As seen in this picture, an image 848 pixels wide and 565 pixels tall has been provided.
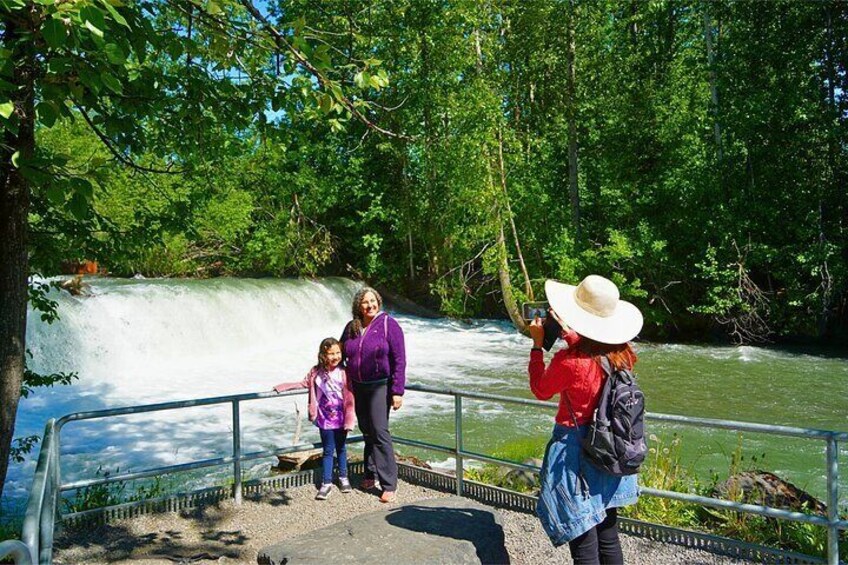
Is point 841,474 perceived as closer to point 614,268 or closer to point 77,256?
point 77,256

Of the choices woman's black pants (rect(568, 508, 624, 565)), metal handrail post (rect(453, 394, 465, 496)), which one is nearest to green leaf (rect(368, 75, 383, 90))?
woman's black pants (rect(568, 508, 624, 565))

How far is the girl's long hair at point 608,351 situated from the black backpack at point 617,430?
0.07m

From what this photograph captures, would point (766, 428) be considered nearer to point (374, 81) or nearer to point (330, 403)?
point (374, 81)

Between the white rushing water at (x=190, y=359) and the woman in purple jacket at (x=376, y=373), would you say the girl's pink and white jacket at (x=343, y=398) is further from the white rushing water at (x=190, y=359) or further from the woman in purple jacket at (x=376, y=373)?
the white rushing water at (x=190, y=359)

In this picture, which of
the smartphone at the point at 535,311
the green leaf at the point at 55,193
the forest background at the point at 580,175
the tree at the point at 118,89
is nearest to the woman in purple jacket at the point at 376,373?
the tree at the point at 118,89

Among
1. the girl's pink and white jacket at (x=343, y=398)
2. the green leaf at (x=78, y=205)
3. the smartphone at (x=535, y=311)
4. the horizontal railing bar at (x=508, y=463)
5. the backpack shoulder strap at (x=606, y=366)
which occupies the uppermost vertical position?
the green leaf at (x=78, y=205)

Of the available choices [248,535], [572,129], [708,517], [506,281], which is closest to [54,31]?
[248,535]

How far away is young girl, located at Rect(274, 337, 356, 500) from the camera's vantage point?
6020 millimetres

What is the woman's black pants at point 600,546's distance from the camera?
3.56m

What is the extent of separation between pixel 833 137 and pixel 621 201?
20.0 feet

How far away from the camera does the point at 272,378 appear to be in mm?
15984

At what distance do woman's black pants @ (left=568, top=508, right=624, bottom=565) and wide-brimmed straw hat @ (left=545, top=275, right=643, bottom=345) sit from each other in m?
0.91

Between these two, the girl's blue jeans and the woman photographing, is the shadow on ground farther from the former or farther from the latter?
the girl's blue jeans

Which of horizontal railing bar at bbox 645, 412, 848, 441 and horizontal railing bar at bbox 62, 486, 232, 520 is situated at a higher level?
horizontal railing bar at bbox 645, 412, 848, 441
